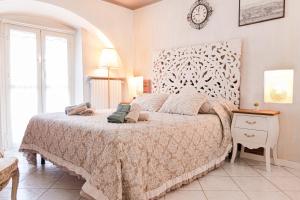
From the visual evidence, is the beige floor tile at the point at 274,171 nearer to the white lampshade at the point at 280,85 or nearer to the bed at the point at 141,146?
the bed at the point at 141,146

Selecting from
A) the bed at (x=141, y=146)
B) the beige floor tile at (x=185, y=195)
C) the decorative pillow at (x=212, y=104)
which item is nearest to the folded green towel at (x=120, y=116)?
the bed at (x=141, y=146)

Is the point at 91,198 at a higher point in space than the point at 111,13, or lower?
lower

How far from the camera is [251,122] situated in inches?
105

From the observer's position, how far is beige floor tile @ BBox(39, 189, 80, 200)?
1977 mm

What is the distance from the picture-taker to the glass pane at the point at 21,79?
3.53 metres

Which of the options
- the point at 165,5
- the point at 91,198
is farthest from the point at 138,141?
the point at 165,5

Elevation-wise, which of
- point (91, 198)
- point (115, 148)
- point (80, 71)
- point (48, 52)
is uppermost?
point (48, 52)

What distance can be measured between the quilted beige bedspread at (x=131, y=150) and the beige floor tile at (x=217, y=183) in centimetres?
12

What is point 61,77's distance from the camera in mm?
4086

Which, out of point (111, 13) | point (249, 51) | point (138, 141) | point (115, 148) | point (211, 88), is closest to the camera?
point (115, 148)

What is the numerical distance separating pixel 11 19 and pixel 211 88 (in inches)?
128

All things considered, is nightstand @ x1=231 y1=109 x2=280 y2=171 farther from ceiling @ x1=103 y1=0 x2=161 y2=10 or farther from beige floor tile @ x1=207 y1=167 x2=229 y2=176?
ceiling @ x1=103 y1=0 x2=161 y2=10

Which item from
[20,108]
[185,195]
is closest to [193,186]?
[185,195]

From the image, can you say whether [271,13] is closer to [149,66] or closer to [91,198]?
[149,66]
